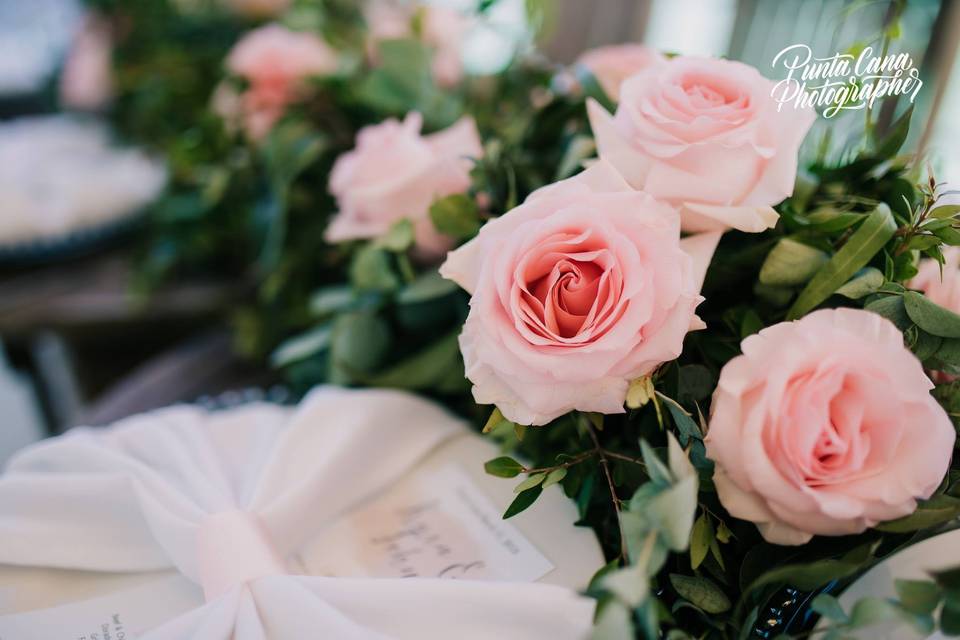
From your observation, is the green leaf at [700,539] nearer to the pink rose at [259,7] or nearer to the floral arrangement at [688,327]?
the floral arrangement at [688,327]

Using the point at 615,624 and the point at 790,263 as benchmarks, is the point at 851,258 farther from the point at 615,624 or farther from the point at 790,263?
the point at 615,624

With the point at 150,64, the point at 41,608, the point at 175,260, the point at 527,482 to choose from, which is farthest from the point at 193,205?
the point at 527,482

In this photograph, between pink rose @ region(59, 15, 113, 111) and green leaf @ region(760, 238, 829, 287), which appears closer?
green leaf @ region(760, 238, 829, 287)

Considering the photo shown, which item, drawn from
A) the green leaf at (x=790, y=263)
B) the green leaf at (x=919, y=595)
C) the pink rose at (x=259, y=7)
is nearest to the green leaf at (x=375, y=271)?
the green leaf at (x=790, y=263)

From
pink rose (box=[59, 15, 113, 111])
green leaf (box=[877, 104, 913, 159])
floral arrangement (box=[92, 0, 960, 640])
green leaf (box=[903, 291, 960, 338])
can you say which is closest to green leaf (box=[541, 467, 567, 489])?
floral arrangement (box=[92, 0, 960, 640])

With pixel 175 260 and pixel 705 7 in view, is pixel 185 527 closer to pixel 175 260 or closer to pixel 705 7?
pixel 175 260

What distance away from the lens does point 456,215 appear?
47cm

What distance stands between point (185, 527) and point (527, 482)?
0.23m

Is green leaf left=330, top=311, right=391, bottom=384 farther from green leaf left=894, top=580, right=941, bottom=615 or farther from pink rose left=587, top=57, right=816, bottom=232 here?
green leaf left=894, top=580, right=941, bottom=615

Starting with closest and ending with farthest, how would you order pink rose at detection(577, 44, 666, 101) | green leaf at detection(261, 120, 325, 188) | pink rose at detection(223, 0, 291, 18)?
pink rose at detection(577, 44, 666, 101), green leaf at detection(261, 120, 325, 188), pink rose at detection(223, 0, 291, 18)

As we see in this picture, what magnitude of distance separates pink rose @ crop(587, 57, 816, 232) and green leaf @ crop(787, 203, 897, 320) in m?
0.05

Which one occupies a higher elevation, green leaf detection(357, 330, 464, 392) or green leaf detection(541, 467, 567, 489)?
green leaf detection(541, 467, 567, 489)

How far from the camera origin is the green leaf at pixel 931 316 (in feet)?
1.16

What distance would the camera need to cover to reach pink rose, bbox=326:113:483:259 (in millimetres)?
521
